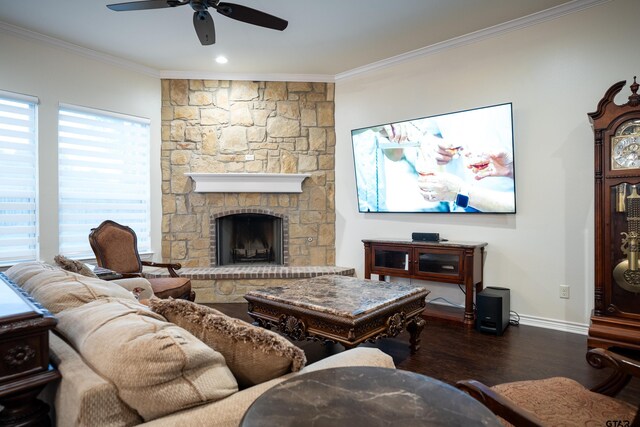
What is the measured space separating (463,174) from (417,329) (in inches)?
71.6

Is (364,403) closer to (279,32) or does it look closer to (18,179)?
(279,32)

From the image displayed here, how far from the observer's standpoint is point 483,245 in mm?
3645

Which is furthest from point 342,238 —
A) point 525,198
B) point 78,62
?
point 78,62

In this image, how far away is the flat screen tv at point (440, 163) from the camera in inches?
140

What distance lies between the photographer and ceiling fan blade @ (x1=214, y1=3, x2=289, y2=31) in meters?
2.52

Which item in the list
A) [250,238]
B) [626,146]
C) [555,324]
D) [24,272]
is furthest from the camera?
[250,238]

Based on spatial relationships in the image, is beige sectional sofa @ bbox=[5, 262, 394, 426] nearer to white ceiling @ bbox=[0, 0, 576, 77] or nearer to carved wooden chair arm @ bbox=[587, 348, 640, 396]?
carved wooden chair arm @ bbox=[587, 348, 640, 396]

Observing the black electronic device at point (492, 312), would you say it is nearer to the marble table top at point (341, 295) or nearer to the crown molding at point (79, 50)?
the marble table top at point (341, 295)

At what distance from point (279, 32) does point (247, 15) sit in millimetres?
1076

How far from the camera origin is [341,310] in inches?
87.1

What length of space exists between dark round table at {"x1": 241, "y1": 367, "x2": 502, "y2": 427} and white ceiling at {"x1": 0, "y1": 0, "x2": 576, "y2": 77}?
3.16 metres

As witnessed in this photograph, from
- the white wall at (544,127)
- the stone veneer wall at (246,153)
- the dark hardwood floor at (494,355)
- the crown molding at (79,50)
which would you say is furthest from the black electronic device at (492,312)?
the crown molding at (79,50)

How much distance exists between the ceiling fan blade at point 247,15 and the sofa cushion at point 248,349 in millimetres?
2245

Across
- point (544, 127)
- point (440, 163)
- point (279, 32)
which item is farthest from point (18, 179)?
point (544, 127)
